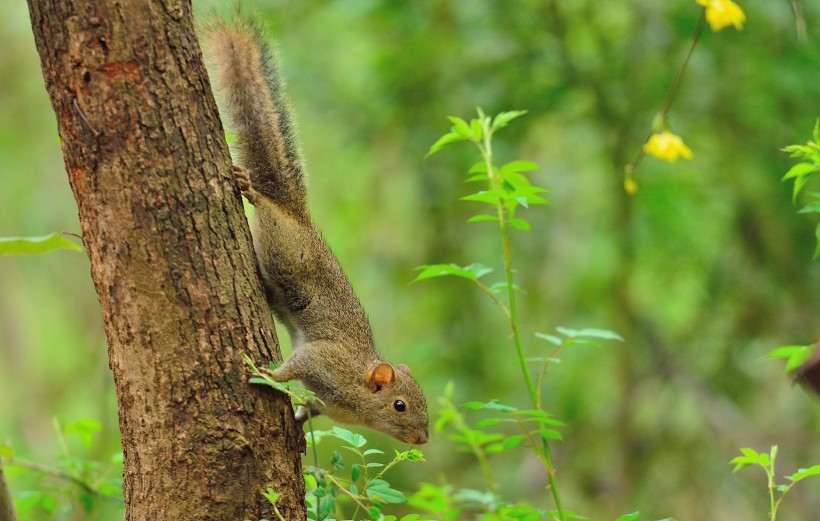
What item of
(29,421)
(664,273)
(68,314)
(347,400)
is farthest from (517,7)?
(29,421)

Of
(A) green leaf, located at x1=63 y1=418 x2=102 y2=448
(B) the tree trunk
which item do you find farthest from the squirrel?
(B) the tree trunk

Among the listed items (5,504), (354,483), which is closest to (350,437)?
(354,483)

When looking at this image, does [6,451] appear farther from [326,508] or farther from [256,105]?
[256,105]

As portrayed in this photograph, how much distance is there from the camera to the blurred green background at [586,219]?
16.0 ft

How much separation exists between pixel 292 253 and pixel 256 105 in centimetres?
47

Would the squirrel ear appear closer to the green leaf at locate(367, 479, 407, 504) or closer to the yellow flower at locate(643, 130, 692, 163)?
the green leaf at locate(367, 479, 407, 504)

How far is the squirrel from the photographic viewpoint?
9.39ft

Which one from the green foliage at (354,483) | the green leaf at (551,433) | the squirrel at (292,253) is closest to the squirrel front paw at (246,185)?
the squirrel at (292,253)

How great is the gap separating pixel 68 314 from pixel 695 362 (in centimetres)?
437

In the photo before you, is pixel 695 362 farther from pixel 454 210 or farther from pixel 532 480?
pixel 454 210

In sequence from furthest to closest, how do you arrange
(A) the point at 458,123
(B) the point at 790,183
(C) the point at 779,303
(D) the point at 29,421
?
(D) the point at 29,421 < (C) the point at 779,303 < (B) the point at 790,183 < (A) the point at 458,123

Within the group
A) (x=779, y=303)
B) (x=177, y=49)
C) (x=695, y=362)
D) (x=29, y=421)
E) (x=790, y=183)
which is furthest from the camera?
(x=29, y=421)

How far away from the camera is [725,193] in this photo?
5.23 metres

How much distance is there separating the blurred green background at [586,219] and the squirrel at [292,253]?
5.34ft
